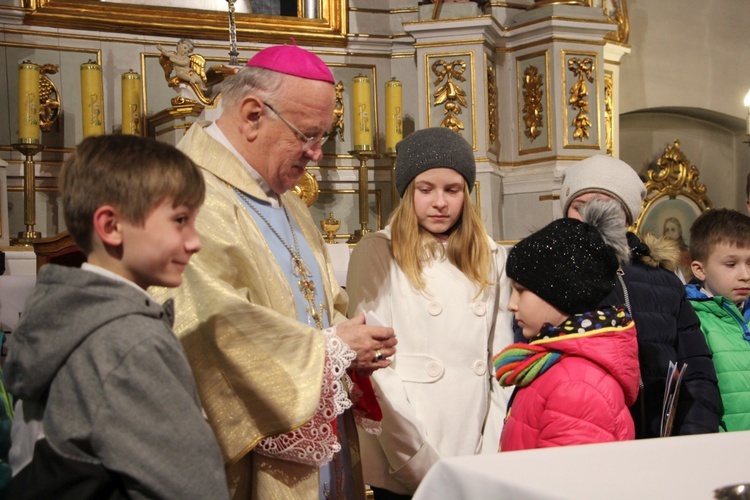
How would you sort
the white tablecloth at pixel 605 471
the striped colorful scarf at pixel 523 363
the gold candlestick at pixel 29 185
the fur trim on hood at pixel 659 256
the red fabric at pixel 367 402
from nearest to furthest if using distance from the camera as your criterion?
the white tablecloth at pixel 605 471 → the striped colorful scarf at pixel 523 363 → the red fabric at pixel 367 402 → the fur trim on hood at pixel 659 256 → the gold candlestick at pixel 29 185

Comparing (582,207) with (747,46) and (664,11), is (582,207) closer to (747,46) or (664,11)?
(664,11)

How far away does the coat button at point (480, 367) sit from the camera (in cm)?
319

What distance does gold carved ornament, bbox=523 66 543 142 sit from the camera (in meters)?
6.38

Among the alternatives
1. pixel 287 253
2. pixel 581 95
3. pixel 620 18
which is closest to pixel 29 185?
pixel 287 253

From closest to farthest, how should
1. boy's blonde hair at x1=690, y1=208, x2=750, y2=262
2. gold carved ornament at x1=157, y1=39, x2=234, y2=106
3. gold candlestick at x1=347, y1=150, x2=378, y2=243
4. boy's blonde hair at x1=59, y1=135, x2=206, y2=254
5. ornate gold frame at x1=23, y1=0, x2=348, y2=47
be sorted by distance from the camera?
boy's blonde hair at x1=59, y1=135, x2=206, y2=254 → boy's blonde hair at x1=690, y1=208, x2=750, y2=262 → gold carved ornament at x1=157, y1=39, x2=234, y2=106 → ornate gold frame at x1=23, y1=0, x2=348, y2=47 → gold candlestick at x1=347, y1=150, x2=378, y2=243

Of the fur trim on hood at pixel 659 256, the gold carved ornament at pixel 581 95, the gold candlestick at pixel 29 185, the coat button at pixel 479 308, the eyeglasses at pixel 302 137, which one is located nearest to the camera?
the eyeglasses at pixel 302 137

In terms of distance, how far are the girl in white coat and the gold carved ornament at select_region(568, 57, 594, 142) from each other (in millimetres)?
3113

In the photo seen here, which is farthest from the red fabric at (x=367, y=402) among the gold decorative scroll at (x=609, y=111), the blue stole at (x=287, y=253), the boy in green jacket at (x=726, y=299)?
the gold decorative scroll at (x=609, y=111)

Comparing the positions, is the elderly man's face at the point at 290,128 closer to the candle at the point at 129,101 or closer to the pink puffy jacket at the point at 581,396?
the pink puffy jacket at the point at 581,396

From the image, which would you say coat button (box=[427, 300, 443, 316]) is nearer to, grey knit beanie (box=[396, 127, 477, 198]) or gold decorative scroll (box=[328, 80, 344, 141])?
grey knit beanie (box=[396, 127, 477, 198])

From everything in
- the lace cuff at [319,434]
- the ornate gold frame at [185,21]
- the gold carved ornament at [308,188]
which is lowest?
the lace cuff at [319,434]

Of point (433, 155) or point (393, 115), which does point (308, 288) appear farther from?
point (393, 115)

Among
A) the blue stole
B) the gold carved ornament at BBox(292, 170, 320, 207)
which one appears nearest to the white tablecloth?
the blue stole

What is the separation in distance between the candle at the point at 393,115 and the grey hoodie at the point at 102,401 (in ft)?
14.2
